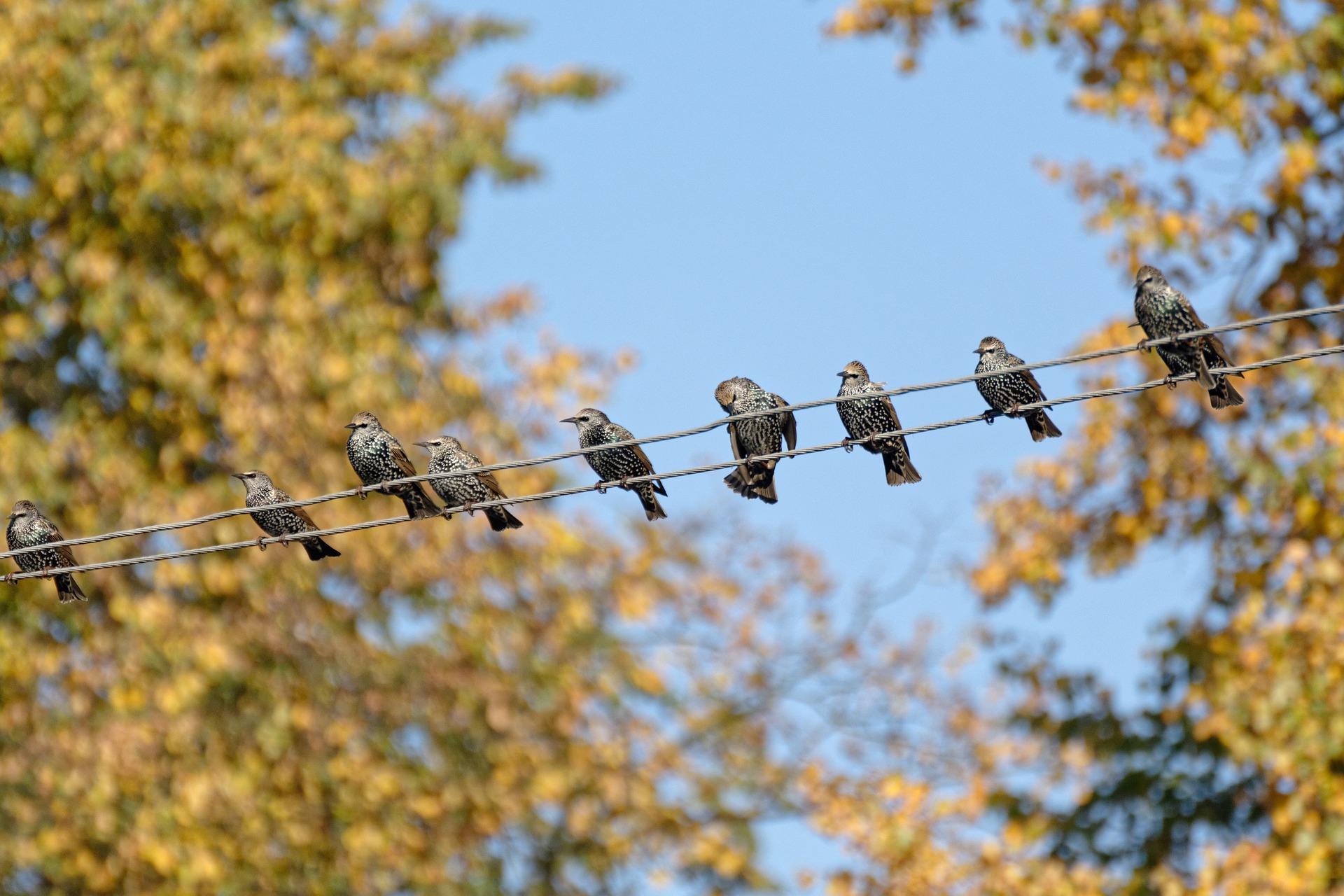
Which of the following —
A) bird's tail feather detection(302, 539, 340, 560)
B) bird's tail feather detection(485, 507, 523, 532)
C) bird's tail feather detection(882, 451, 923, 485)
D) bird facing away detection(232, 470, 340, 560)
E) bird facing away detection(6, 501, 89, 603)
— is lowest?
bird's tail feather detection(882, 451, 923, 485)

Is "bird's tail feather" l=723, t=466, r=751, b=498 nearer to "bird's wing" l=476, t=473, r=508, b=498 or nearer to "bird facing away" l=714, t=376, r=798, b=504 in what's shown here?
"bird facing away" l=714, t=376, r=798, b=504

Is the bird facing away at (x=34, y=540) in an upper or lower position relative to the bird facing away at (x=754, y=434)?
upper

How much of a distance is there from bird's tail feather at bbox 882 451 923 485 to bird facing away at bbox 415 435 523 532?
5.64 ft

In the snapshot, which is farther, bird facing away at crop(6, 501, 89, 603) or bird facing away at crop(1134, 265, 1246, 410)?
bird facing away at crop(6, 501, 89, 603)

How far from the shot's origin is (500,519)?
797 cm

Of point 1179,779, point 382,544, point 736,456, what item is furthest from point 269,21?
point 1179,779

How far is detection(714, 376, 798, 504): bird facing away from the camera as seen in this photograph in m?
7.42

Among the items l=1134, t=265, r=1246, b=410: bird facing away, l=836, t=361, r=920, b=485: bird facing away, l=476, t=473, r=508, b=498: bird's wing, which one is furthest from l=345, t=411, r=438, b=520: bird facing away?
l=1134, t=265, r=1246, b=410: bird facing away

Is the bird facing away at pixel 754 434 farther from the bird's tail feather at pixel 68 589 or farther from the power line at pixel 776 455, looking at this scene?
the bird's tail feather at pixel 68 589

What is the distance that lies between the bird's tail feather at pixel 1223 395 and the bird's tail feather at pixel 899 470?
138cm

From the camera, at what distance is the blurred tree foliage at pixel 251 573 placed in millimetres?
13234

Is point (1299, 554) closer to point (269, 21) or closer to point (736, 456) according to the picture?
point (736, 456)

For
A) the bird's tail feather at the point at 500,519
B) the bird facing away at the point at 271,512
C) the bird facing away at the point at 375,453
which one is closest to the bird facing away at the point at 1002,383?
the bird's tail feather at the point at 500,519

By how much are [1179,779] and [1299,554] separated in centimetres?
219
